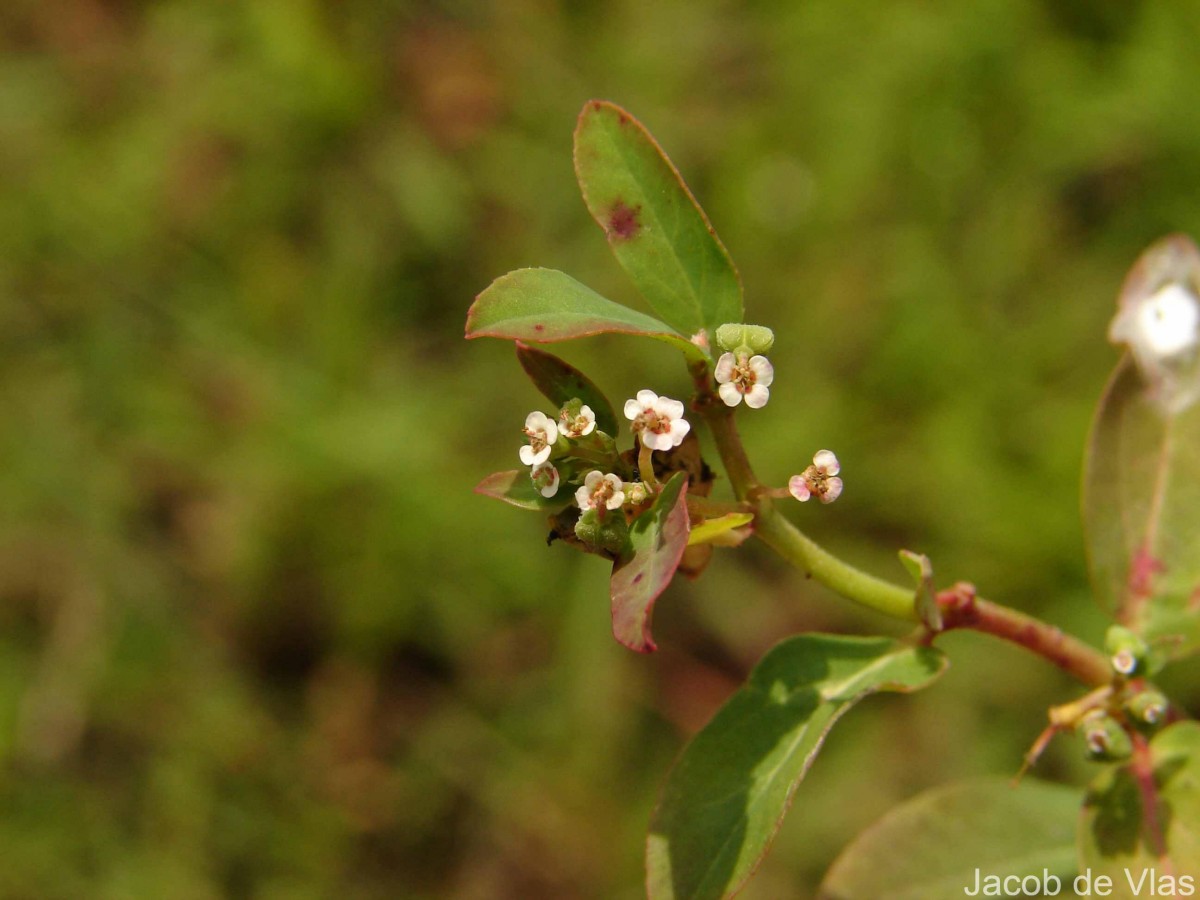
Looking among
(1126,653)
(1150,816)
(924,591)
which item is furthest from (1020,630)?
(1150,816)

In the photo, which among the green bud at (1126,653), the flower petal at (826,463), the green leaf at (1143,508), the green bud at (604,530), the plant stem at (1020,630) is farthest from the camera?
the green leaf at (1143,508)

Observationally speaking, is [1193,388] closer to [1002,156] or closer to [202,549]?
[1002,156]

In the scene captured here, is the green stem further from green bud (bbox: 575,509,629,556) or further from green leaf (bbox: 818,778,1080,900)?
green leaf (bbox: 818,778,1080,900)

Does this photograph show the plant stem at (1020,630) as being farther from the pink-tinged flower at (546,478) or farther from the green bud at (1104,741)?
the pink-tinged flower at (546,478)

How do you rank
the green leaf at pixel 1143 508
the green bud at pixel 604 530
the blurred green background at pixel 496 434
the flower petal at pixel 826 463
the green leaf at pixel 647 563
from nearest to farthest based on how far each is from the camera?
the green leaf at pixel 647 563 → the green bud at pixel 604 530 → the flower petal at pixel 826 463 → the green leaf at pixel 1143 508 → the blurred green background at pixel 496 434

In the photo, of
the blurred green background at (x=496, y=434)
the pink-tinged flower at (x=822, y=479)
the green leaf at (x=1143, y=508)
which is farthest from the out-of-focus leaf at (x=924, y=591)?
the blurred green background at (x=496, y=434)

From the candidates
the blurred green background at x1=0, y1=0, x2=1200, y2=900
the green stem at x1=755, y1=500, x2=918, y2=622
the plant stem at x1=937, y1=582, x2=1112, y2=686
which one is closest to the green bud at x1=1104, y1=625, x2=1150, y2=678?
the plant stem at x1=937, y1=582, x2=1112, y2=686

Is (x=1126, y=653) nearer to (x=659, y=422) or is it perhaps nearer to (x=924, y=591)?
(x=924, y=591)
